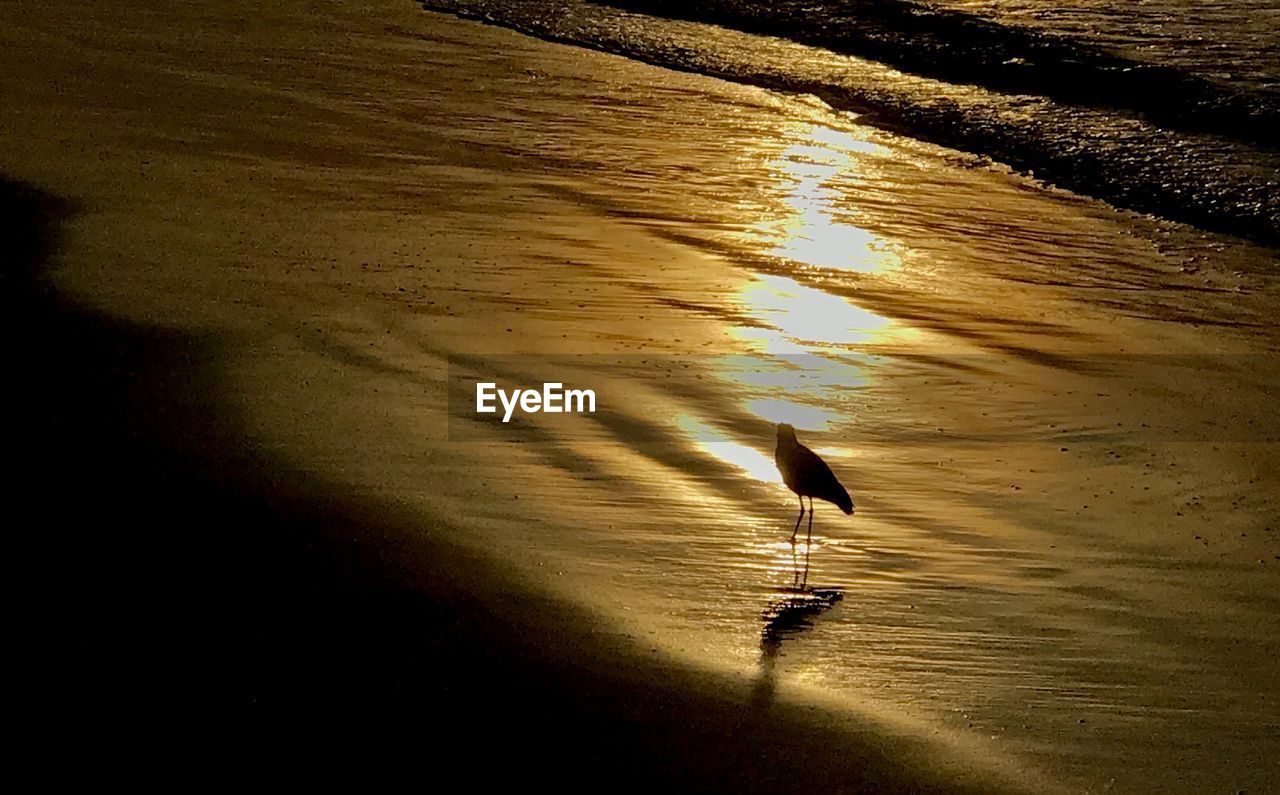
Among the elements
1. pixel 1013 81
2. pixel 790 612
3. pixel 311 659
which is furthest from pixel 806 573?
pixel 1013 81

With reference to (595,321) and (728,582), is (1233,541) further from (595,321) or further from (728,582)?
(595,321)

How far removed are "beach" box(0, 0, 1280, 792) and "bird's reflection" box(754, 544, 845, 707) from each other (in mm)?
22

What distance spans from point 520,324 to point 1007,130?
731 cm

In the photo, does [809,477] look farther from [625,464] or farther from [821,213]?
[821,213]

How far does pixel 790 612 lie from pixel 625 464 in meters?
1.27

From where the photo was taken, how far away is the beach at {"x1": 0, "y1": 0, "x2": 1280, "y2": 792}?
166 inches

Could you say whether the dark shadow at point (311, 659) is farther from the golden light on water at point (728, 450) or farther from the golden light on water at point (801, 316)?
the golden light on water at point (801, 316)

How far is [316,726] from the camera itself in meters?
4.02

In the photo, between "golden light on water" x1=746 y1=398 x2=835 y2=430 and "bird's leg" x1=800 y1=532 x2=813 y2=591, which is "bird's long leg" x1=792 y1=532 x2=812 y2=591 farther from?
"golden light on water" x1=746 y1=398 x2=835 y2=430

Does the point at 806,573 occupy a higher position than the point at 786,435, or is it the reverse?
the point at 786,435

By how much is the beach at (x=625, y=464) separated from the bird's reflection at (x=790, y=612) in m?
0.02

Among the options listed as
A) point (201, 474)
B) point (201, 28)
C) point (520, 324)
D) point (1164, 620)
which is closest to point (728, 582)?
point (1164, 620)

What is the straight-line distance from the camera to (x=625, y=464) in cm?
603

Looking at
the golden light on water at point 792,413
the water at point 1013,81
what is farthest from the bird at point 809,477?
the water at point 1013,81
